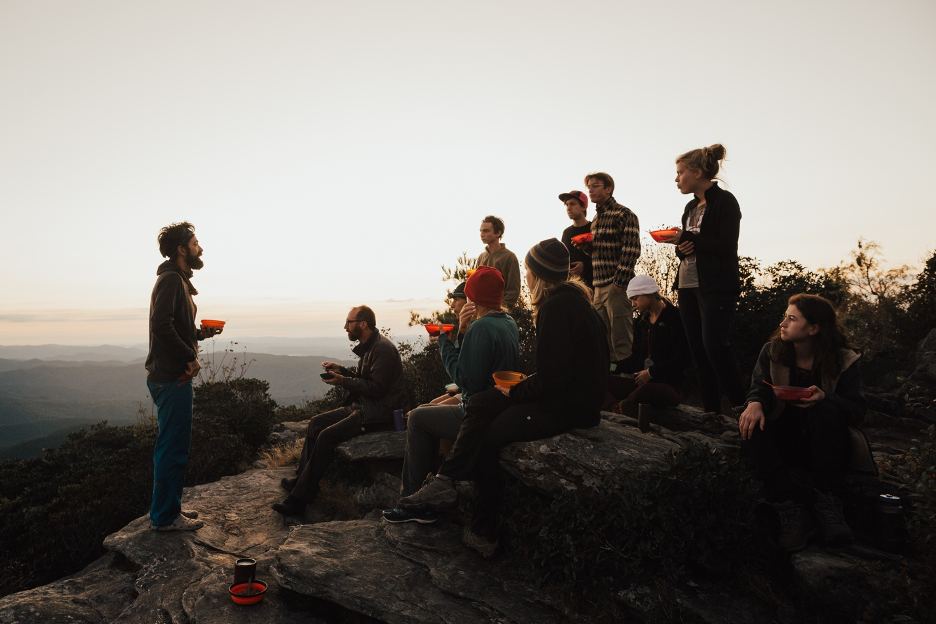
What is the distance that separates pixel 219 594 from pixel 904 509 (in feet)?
15.8

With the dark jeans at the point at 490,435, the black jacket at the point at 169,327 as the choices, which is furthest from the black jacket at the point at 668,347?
the black jacket at the point at 169,327

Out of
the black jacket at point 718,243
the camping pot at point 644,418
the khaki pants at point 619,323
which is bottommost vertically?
the camping pot at point 644,418

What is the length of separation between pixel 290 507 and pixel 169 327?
2603mm

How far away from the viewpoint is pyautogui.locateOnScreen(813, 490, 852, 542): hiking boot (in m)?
3.16

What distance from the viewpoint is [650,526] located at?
3412 millimetres

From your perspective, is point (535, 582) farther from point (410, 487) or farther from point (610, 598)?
point (410, 487)

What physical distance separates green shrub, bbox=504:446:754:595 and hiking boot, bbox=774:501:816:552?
0.19 meters

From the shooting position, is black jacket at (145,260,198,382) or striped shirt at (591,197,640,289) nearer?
black jacket at (145,260,198,382)

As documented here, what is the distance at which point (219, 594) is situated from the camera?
13.3 feet

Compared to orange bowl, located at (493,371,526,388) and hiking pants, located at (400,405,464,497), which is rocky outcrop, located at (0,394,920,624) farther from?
orange bowl, located at (493,371,526,388)

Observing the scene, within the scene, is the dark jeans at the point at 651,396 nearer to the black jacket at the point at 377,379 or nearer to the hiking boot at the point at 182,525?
the black jacket at the point at 377,379

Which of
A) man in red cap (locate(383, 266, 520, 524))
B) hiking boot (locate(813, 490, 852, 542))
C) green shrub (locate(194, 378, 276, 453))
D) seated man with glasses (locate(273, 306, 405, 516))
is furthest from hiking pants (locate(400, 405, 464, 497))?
green shrub (locate(194, 378, 276, 453))

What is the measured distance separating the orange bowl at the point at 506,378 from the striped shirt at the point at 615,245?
2.59m

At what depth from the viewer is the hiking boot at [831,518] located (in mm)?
3160
